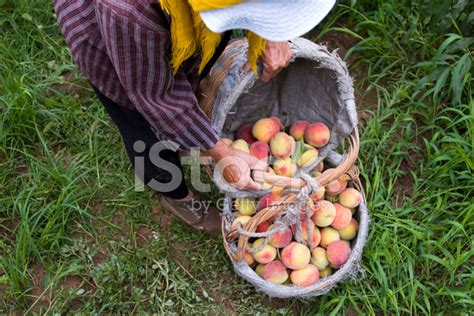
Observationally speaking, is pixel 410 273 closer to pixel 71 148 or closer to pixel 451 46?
pixel 451 46

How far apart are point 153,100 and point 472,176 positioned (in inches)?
52.1

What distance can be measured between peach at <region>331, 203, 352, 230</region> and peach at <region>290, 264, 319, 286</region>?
0.18 meters

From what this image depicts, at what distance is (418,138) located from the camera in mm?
2328

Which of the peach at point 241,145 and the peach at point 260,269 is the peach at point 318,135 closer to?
the peach at point 241,145

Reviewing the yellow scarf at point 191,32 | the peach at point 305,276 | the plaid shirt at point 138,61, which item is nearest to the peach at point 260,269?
the peach at point 305,276

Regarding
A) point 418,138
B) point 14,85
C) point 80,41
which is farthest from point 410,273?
point 14,85

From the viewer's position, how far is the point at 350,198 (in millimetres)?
2014

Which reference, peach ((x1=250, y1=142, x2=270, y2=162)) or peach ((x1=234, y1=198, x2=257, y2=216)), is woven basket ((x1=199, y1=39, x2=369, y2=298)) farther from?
peach ((x1=250, y1=142, x2=270, y2=162))

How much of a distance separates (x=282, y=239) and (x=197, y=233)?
415 mm

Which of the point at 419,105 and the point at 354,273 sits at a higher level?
the point at 419,105

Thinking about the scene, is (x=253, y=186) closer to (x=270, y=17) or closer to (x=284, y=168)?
(x=284, y=168)

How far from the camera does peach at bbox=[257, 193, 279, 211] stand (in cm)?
181

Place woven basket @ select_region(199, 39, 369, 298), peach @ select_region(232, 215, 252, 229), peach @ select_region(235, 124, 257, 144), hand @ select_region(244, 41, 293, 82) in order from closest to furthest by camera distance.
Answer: hand @ select_region(244, 41, 293, 82), woven basket @ select_region(199, 39, 369, 298), peach @ select_region(232, 215, 252, 229), peach @ select_region(235, 124, 257, 144)
